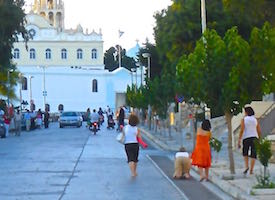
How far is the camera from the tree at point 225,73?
19422 mm

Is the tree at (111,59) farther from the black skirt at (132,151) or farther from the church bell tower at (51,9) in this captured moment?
the black skirt at (132,151)

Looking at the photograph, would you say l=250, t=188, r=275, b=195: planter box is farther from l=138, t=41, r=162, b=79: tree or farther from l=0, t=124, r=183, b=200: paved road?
l=138, t=41, r=162, b=79: tree

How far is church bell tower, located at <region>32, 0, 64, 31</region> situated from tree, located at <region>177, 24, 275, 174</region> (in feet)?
404

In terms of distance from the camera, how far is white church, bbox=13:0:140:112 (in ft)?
386

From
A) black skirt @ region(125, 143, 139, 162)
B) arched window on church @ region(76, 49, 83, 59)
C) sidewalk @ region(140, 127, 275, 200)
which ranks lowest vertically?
sidewalk @ region(140, 127, 275, 200)

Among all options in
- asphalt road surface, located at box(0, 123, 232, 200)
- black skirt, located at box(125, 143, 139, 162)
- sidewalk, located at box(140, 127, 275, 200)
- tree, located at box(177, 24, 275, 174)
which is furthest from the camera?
black skirt, located at box(125, 143, 139, 162)

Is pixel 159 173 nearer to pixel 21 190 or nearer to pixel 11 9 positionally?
pixel 21 190

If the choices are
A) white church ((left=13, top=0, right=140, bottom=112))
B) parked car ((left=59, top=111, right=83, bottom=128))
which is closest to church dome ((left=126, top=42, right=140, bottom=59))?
white church ((left=13, top=0, right=140, bottom=112))

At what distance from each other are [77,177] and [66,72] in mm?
99032

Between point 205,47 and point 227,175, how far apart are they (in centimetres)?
360

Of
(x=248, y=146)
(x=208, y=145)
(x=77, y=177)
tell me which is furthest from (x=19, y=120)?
(x=248, y=146)

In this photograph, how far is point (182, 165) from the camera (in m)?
20.7

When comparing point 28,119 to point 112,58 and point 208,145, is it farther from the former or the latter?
point 112,58

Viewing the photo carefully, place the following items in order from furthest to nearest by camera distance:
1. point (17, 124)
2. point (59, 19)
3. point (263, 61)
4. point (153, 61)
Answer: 1. point (59, 19)
2. point (153, 61)
3. point (17, 124)
4. point (263, 61)
